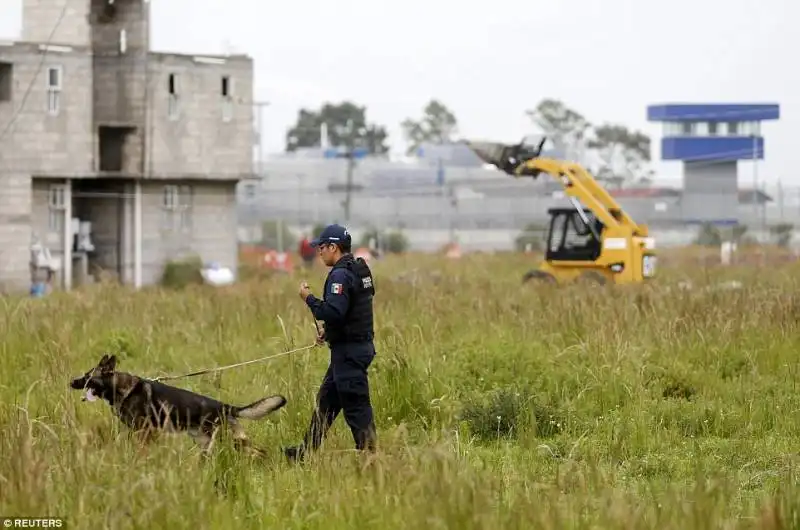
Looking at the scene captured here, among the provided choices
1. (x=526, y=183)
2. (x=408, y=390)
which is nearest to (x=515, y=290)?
(x=408, y=390)

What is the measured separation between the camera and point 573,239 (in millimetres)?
A: 31969

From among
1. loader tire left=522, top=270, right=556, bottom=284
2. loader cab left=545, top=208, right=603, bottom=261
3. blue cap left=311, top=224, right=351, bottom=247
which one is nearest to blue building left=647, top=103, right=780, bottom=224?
loader cab left=545, top=208, right=603, bottom=261

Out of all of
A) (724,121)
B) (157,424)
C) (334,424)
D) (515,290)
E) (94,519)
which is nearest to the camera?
(94,519)

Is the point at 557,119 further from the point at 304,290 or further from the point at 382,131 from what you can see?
the point at 304,290

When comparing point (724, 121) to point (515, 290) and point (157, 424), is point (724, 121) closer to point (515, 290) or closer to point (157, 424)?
point (515, 290)

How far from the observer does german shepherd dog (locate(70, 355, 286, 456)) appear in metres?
10.6

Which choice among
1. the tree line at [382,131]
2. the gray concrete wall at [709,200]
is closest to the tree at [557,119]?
the tree line at [382,131]

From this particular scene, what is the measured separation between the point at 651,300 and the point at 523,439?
948 centimetres

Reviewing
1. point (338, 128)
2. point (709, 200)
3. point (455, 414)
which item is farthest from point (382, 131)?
point (455, 414)

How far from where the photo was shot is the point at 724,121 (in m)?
92.4

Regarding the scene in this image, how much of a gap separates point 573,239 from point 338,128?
9822 centimetres

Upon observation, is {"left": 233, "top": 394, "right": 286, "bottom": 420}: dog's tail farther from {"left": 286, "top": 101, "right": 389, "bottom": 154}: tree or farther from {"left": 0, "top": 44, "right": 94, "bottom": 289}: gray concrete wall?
{"left": 286, "top": 101, "right": 389, "bottom": 154}: tree

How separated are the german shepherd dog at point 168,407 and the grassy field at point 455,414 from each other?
0.68ft

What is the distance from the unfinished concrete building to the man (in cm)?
3334
